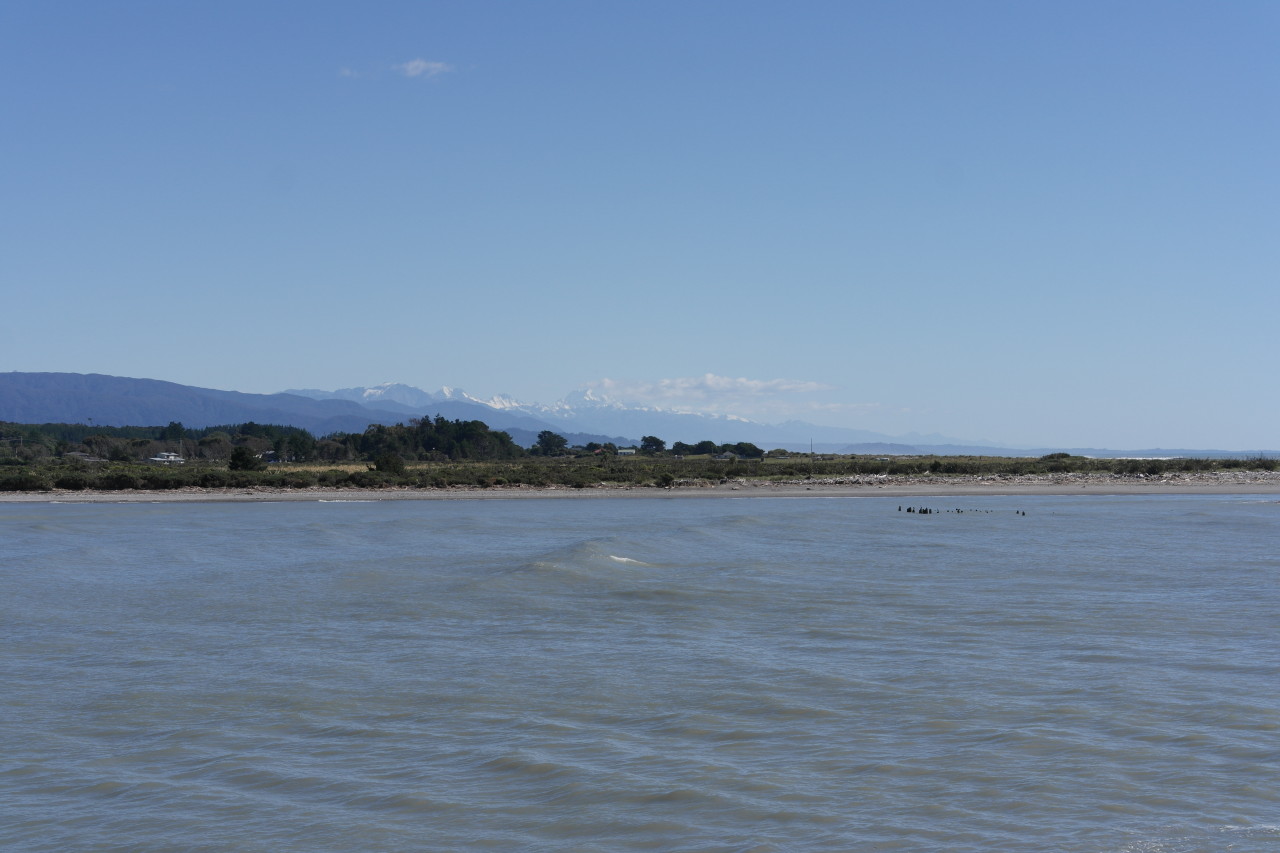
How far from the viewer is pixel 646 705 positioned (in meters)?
10.3

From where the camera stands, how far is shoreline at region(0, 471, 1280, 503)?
51.0m

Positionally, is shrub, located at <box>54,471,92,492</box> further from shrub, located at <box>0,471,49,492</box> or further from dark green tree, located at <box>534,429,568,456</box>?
dark green tree, located at <box>534,429,568,456</box>

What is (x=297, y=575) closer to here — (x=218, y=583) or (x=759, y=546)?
(x=218, y=583)

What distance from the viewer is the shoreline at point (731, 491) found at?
167ft

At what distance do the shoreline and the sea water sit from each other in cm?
2923

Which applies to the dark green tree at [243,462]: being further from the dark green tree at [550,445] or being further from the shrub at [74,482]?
the dark green tree at [550,445]

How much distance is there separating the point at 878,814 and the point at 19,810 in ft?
19.6

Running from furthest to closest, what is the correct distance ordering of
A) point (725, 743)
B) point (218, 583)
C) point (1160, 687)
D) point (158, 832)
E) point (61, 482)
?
point (61, 482)
point (218, 583)
point (1160, 687)
point (725, 743)
point (158, 832)

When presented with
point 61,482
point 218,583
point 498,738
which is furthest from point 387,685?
point 61,482

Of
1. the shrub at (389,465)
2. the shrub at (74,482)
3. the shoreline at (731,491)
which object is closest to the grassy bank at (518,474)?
the shrub at (74,482)

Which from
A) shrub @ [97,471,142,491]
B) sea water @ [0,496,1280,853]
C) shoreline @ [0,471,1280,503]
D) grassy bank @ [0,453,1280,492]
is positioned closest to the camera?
sea water @ [0,496,1280,853]

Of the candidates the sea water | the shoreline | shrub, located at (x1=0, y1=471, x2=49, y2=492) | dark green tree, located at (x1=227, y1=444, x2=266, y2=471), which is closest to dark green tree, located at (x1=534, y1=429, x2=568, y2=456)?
dark green tree, located at (x1=227, y1=444, x2=266, y2=471)

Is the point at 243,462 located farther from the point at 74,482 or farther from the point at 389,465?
the point at 74,482

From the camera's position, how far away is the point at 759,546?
1046 inches
